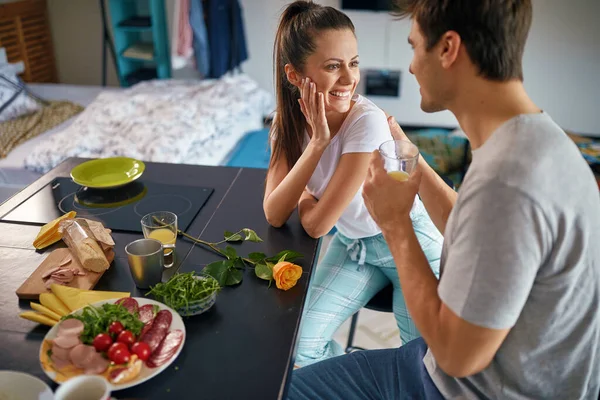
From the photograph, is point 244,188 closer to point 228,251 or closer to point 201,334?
point 228,251

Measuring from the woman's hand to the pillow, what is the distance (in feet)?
9.01

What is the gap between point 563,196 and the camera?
92 cm

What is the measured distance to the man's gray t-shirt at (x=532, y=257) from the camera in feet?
2.95

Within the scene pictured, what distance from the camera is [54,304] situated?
120 cm

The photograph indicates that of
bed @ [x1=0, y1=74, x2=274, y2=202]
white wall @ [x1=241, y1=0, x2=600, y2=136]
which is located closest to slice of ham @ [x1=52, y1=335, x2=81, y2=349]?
bed @ [x1=0, y1=74, x2=274, y2=202]

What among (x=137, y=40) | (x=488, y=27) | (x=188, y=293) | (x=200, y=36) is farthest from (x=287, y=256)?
(x=137, y=40)

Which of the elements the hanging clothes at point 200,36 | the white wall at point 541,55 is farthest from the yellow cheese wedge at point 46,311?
the white wall at point 541,55

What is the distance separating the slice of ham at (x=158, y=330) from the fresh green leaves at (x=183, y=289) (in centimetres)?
4

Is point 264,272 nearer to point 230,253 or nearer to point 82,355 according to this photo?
point 230,253

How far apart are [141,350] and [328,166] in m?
0.89

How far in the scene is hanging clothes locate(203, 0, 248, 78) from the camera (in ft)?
15.0

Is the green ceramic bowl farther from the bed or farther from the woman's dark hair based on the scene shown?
the bed

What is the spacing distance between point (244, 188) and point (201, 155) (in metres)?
1.43

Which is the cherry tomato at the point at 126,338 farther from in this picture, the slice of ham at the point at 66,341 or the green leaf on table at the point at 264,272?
the green leaf on table at the point at 264,272
